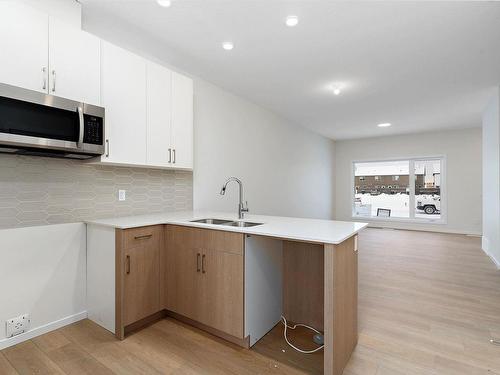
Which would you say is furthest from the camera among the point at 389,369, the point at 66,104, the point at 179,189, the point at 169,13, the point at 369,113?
the point at 369,113

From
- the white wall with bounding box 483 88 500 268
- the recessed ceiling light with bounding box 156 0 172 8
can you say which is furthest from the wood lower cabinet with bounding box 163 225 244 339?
the white wall with bounding box 483 88 500 268

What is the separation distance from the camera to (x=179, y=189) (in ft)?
10.4

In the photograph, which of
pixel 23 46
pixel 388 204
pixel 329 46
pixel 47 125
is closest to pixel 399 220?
pixel 388 204

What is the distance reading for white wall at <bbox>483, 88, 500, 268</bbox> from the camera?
152 inches

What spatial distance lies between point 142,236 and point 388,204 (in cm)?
737

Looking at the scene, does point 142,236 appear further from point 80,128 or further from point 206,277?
point 80,128

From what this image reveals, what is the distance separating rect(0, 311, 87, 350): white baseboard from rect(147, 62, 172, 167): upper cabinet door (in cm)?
146

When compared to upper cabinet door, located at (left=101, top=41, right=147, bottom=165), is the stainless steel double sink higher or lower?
lower

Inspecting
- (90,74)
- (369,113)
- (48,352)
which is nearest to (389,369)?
(48,352)

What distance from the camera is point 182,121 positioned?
9.24ft

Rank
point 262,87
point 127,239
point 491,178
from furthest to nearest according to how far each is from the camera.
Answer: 1. point 491,178
2. point 262,87
3. point 127,239

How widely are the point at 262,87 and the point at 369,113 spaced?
2.52 metres

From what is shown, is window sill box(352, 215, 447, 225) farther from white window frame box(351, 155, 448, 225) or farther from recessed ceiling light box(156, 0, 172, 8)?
recessed ceiling light box(156, 0, 172, 8)

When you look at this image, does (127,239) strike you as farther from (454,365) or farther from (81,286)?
(454,365)
